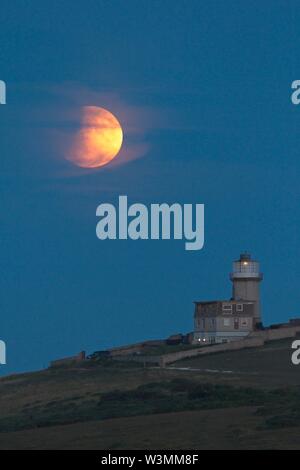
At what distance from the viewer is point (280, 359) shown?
69.3m

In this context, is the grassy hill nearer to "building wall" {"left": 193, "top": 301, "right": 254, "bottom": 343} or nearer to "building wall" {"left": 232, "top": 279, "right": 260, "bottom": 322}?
"building wall" {"left": 193, "top": 301, "right": 254, "bottom": 343}

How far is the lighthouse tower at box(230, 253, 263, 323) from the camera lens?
291 ft

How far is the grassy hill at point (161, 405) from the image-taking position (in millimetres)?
38625

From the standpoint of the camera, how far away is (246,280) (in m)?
88.8

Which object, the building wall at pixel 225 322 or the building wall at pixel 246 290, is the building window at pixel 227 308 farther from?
the building wall at pixel 246 290

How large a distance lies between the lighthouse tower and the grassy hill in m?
11.2

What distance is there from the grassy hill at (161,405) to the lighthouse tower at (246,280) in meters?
11.2

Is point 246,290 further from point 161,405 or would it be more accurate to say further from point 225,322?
point 161,405

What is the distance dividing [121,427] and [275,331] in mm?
39705

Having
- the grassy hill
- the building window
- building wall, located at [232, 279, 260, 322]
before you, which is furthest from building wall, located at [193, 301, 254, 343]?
the grassy hill

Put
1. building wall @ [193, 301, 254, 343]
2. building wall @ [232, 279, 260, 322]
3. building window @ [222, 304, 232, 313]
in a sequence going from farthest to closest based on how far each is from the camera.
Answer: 1. building wall @ [232, 279, 260, 322]
2. building window @ [222, 304, 232, 313]
3. building wall @ [193, 301, 254, 343]

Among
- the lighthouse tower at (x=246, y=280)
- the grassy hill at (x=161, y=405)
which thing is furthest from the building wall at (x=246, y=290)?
the grassy hill at (x=161, y=405)

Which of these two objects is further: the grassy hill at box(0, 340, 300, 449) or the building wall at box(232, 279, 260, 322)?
the building wall at box(232, 279, 260, 322)

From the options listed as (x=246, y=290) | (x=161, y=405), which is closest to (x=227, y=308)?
(x=246, y=290)
